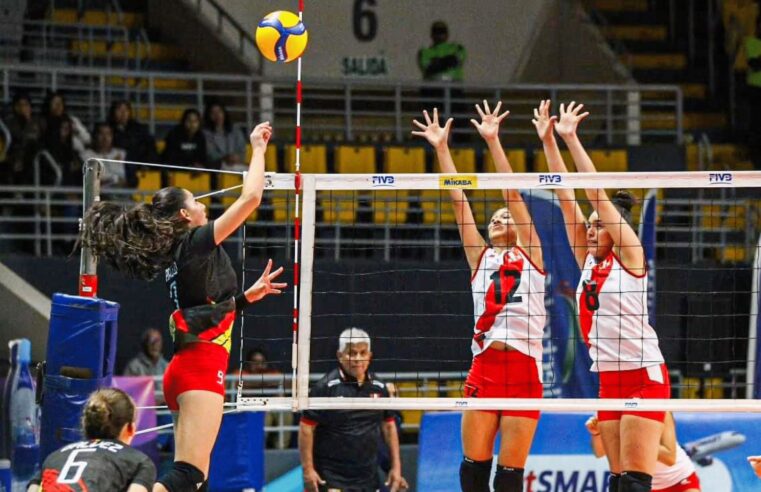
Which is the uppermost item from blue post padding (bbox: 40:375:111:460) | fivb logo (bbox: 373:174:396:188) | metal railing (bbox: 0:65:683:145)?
metal railing (bbox: 0:65:683:145)

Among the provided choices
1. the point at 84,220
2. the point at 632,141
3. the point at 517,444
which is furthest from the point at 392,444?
the point at 632,141

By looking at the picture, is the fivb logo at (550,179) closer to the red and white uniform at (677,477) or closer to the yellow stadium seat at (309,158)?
the red and white uniform at (677,477)

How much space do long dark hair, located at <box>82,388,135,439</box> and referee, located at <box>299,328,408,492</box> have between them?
175 inches

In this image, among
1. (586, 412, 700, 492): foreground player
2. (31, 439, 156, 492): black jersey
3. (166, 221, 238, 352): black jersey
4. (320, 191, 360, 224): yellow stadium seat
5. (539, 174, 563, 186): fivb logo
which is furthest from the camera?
(320, 191, 360, 224): yellow stadium seat

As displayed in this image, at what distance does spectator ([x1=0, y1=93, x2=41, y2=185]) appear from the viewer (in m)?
14.8

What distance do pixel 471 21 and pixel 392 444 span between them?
10.2m

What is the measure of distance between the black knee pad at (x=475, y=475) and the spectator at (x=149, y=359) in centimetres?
564

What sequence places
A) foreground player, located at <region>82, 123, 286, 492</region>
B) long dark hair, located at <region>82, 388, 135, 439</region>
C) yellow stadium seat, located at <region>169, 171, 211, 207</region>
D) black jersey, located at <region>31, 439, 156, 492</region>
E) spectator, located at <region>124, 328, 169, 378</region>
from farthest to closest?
1. yellow stadium seat, located at <region>169, 171, 211, 207</region>
2. spectator, located at <region>124, 328, 169, 378</region>
3. foreground player, located at <region>82, 123, 286, 492</region>
4. long dark hair, located at <region>82, 388, 135, 439</region>
5. black jersey, located at <region>31, 439, 156, 492</region>

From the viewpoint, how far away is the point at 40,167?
14.8 m

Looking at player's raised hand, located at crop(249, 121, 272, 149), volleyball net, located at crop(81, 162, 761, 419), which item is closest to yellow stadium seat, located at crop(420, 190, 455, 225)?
volleyball net, located at crop(81, 162, 761, 419)

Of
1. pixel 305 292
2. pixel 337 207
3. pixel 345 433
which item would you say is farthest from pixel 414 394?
pixel 305 292

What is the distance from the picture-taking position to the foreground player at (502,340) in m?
7.97

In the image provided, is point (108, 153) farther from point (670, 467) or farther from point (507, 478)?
point (670, 467)

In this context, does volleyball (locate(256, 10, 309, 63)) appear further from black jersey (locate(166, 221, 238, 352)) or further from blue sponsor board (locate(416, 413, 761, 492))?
blue sponsor board (locate(416, 413, 761, 492))
